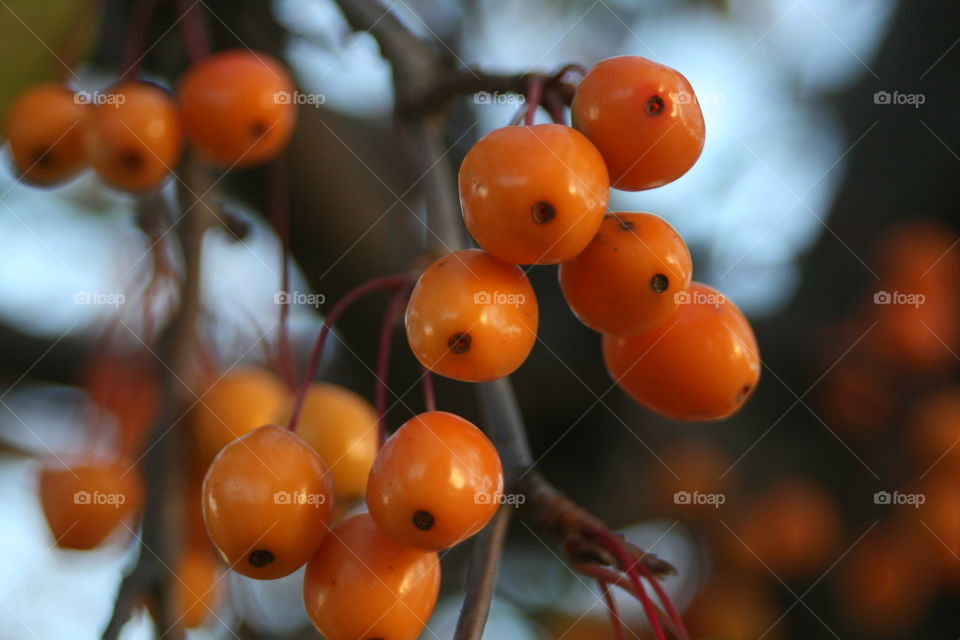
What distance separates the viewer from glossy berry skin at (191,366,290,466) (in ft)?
4.87

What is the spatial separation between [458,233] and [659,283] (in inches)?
12.1

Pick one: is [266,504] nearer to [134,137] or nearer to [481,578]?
[481,578]

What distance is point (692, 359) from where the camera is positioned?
1.09 metres

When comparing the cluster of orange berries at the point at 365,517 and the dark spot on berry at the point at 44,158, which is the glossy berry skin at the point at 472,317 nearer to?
the cluster of orange berries at the point at 365,517

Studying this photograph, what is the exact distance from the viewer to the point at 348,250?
1889 mm

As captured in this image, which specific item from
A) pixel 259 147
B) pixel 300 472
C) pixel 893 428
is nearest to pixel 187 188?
pixel 259 147

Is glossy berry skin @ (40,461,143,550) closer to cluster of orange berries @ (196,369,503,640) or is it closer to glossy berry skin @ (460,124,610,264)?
cluster of orange berries @ (196,369,503,640)

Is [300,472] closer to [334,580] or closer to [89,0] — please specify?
[334,580]

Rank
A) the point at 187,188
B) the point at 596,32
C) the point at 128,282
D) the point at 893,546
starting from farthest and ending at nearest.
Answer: the point at 596,32 < the point at 893,546 < the point at 128,282 < the point at 187,188

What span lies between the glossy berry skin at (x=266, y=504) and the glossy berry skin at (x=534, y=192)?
0.97 ft

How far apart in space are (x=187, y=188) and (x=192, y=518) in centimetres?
52

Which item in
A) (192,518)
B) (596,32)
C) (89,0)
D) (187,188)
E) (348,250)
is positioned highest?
(596,32)

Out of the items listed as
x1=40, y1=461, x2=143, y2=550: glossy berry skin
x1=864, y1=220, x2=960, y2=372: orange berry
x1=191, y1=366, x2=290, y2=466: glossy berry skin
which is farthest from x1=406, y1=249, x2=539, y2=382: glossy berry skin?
x1=864, y1=220, x2=960, y2=372: orange berry

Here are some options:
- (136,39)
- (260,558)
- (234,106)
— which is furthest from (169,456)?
(136,39)
